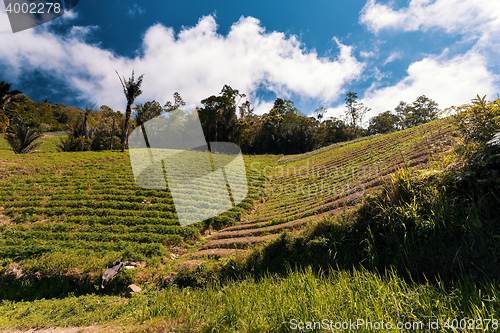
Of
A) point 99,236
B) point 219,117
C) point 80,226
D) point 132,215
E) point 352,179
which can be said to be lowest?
point 352,179

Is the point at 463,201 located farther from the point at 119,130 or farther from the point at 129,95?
the point at 119,130

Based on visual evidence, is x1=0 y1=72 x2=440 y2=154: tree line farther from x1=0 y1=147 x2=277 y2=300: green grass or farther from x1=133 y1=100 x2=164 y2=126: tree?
x1=0 y1=147 x2=277 y2=300: green grass

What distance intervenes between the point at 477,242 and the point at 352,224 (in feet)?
5.17

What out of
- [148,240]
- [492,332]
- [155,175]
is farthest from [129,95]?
[492,332]

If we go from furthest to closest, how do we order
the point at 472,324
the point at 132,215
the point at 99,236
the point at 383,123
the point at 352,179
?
the point at 383,123 < the point at 132,215 < the point at 352,179 < the point at 99,236 < the point at 472,324

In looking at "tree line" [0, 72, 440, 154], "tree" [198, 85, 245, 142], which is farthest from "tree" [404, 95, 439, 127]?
"tree" [198, 85, 245, 142]

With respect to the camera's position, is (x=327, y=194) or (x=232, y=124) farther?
(x=232, y=124)

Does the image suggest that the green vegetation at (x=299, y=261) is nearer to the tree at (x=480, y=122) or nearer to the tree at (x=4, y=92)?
the tree at (x=480, y=122)

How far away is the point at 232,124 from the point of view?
42.2 meters

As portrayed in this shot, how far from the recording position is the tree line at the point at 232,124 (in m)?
35.1

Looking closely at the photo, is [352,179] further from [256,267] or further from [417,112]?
[417,112]

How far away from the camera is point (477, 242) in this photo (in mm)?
2621

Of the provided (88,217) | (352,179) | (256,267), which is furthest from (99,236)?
(352,179)

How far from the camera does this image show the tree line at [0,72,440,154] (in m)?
35.1
